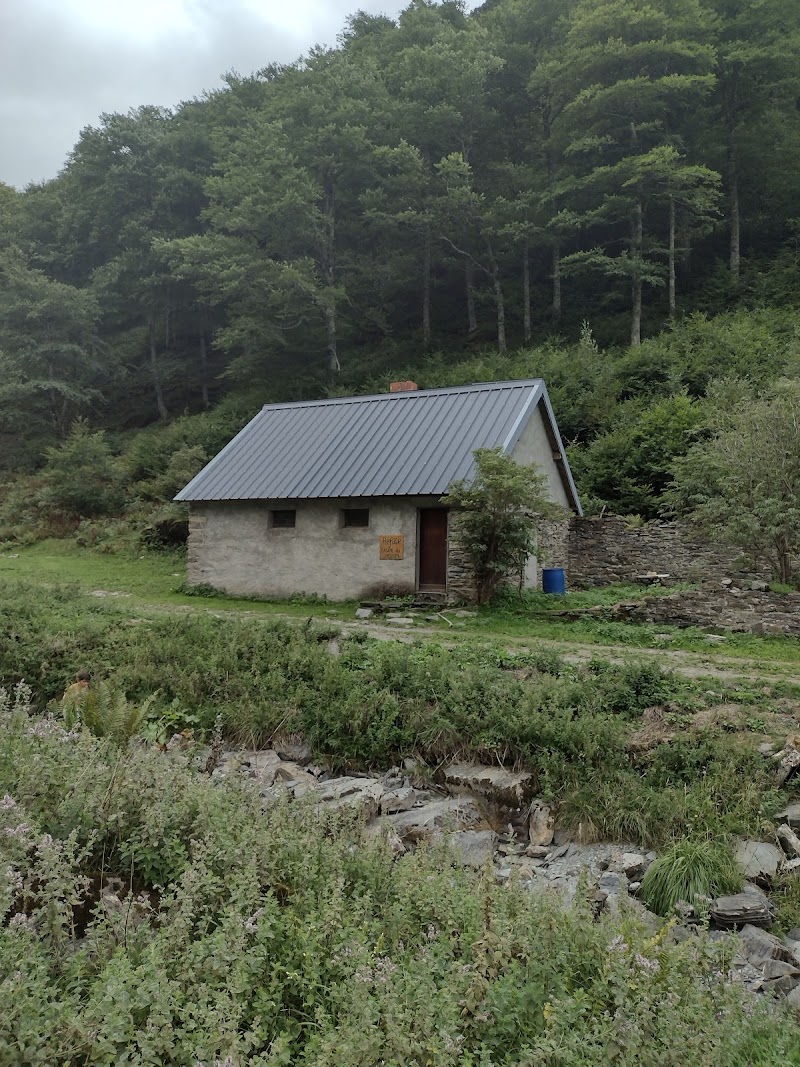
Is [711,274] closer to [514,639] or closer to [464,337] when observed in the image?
[464,337]

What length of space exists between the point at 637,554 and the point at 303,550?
29.8ft

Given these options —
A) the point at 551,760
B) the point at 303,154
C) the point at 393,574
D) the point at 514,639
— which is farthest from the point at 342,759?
the point at 303,154

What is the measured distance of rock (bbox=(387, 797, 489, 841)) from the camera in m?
7.07

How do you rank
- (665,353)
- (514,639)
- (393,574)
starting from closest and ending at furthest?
(514,639)
(393,574)
(665,353)

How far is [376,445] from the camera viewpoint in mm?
18797

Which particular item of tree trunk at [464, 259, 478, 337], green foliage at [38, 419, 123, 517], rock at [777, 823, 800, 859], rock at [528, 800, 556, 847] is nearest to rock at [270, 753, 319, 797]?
rock at [528, 800, 556, 847]

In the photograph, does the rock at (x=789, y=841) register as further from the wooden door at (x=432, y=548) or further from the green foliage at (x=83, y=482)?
the green foliage at (x=83, y=482)

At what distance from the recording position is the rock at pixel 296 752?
9.21m

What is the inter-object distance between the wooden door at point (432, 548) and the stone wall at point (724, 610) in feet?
14.2

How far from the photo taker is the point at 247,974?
3611 mm

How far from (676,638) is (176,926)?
34.8ft

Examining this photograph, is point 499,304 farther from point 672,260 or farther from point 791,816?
point 791,816

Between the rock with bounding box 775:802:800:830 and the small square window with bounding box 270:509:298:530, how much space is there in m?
13.5

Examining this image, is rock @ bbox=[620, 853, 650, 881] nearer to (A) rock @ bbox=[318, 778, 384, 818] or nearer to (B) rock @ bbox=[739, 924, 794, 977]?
(B) rock @ bbox=[739, 924, 794, 977]
